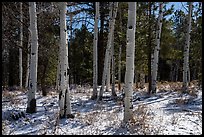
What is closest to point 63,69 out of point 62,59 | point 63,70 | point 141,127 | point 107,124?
point 63,70

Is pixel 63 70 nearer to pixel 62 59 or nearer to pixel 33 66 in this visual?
pixel 62 59

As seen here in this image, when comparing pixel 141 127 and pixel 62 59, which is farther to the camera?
pixel 62 59

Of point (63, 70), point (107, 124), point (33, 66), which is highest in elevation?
point (33, 66)

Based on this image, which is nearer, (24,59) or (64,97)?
(64,97)

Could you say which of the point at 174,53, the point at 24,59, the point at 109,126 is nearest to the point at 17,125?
the point at 109,126

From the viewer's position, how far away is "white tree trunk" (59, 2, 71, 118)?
27.4 feet

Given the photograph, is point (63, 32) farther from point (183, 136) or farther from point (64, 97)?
point (183, 136)

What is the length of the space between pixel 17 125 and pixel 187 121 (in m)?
4.59

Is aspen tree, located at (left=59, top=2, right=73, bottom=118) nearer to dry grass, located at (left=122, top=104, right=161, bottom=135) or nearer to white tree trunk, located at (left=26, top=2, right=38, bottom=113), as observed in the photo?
white tree trunk, located at (left=26, top=2, right=38, bottom=113)

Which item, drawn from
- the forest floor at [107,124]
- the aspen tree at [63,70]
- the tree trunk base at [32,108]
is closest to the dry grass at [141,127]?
the forest floor at [107,124]

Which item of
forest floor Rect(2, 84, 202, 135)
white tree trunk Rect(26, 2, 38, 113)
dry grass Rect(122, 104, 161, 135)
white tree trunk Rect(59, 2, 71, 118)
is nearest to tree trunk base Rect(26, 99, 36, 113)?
white tree trunk Rect(26, 2, 38, 113)

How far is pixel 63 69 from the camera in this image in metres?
8.33

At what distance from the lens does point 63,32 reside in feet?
27.6

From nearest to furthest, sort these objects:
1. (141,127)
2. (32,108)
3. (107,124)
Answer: (141,127), (107,124), (32,108)
